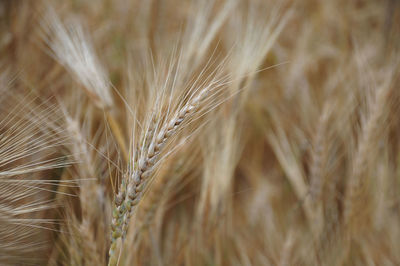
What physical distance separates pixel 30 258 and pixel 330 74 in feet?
3.30

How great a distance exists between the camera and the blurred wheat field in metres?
0.60

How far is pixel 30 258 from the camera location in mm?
662

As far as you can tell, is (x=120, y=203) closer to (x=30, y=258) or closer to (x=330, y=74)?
(x=30, y=258)

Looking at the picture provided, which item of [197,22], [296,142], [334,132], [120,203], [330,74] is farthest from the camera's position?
[330,74]

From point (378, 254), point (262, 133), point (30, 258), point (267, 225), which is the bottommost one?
point (378, 254)

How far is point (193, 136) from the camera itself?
0.59 metres

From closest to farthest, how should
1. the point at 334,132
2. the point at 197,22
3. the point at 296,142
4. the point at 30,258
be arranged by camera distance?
the point at 30,258, the point at 197,22, the point at 334,132, the point at 296,142

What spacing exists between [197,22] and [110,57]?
0.39 metres

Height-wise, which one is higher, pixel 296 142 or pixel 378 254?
pixel 296 142

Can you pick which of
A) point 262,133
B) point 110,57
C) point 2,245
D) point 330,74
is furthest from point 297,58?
point 2,245

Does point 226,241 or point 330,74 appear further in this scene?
point 330,74

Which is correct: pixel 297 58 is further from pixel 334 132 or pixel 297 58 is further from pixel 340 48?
pixel 334 132

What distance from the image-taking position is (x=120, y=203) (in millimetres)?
501

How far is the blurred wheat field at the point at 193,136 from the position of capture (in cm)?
60
